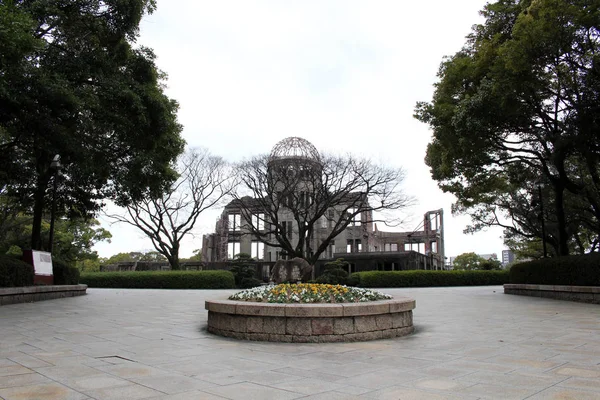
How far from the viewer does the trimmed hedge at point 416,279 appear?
87.8 feet

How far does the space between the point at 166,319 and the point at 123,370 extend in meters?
5.03

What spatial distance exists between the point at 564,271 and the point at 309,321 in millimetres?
11502

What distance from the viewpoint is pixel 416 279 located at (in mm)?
27422

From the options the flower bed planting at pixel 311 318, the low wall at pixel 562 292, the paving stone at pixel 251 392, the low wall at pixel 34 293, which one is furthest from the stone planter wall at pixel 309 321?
the low wall at pixel 562 292

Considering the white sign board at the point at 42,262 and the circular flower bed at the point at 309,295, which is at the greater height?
the white sign board at the point at 42,262

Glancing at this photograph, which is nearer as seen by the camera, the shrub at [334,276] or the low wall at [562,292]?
the low wall at [562,292]

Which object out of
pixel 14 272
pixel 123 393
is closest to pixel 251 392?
pixel 123 393

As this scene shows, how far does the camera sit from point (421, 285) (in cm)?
2758

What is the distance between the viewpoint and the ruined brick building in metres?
28.4

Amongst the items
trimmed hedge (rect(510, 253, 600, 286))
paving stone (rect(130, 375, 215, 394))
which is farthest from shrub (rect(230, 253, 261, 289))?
paving stone (rect(130, 375, 215, 394))

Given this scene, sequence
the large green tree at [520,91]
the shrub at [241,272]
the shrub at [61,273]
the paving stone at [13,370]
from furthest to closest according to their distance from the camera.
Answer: the shrub at [241,272], the shrub at [61,273], the large green tree at [520,91], the paving stone at [13,370]

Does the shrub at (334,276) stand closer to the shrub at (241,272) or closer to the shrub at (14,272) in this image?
the shrub at (241,272)

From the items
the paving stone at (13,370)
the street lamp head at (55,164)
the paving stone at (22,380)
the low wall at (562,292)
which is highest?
the street lamp head at (55,164)

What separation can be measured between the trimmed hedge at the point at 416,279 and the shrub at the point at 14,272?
1836 centimetres
